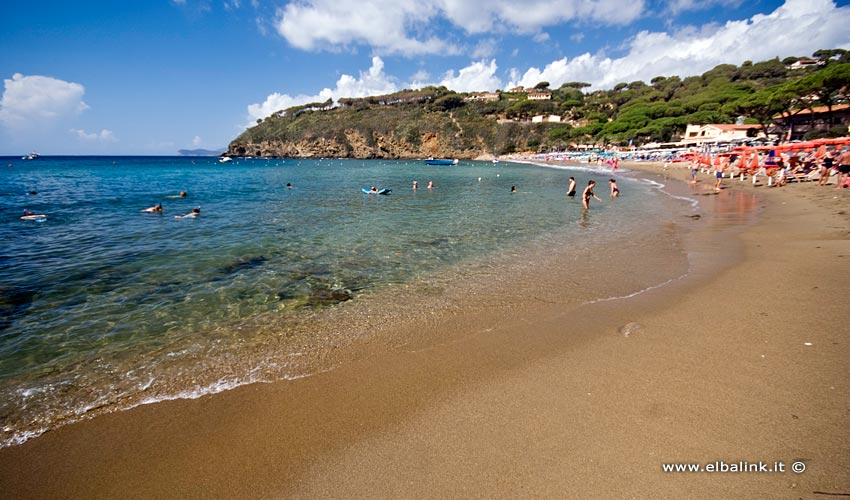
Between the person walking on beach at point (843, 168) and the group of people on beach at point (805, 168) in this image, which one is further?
the group of people on beach at point (805, 168)

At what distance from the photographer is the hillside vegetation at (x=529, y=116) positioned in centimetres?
7375

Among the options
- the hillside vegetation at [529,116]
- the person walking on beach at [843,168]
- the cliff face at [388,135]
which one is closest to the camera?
the person walking on beach at [843,168]

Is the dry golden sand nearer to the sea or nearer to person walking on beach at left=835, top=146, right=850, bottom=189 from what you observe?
the sea

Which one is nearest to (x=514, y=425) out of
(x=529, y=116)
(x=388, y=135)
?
(x=388, y=135)

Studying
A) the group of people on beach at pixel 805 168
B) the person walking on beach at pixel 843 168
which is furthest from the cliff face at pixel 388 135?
the person walking on beach at pixel 843 168

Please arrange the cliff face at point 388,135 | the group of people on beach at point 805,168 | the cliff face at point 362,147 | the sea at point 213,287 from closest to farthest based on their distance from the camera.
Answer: the sea at point 213,287 < the group of people on beach at point 805,168 < the cliff face at point 388,135 < the cliff face at point 362,147

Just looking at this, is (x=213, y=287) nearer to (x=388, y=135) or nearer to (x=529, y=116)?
(x=388, y=135)

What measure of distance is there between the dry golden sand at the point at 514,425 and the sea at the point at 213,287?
0.75 meters

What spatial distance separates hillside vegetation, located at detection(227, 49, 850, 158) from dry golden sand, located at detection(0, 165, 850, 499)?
65039 mm

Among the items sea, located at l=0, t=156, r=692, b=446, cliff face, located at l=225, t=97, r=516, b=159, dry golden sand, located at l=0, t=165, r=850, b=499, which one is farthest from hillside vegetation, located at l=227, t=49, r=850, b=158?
dry golden sand, located at l=0, t=165, r=850, b=499

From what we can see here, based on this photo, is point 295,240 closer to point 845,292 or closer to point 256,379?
point 256,379

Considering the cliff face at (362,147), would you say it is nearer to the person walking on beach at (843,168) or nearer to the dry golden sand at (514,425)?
the person walking on beach at (843,168)

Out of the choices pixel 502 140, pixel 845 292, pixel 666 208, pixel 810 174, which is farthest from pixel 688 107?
pixel 845 292

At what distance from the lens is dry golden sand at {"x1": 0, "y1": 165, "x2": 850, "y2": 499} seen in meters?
2.95
